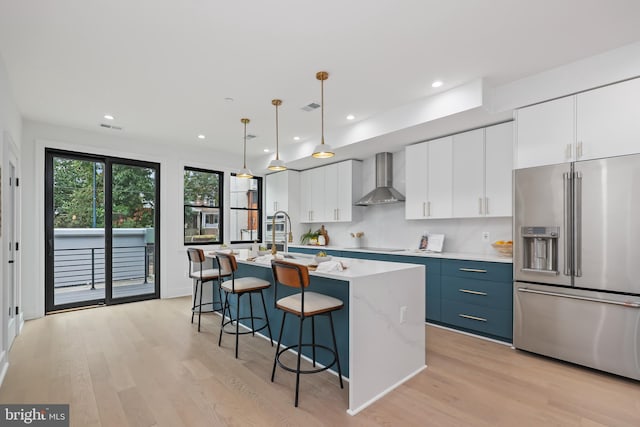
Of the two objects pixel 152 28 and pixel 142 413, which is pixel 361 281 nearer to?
pixel 142 413

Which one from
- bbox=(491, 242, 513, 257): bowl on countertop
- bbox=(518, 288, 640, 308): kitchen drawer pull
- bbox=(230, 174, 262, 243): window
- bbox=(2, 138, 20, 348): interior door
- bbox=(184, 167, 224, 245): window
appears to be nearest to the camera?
bbox=(518, 288, 640, 308): kitchen drawer pull

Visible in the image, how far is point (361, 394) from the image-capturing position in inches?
86.1

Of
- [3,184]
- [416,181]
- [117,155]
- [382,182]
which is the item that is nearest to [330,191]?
[382,182]

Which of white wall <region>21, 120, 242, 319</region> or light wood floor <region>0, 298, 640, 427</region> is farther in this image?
white wall <region>21, 120, 242, 319</region>

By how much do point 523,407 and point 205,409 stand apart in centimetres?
220

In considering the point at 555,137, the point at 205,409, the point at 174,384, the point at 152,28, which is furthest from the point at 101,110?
the point at 555,137

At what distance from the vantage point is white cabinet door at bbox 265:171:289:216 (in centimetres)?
639

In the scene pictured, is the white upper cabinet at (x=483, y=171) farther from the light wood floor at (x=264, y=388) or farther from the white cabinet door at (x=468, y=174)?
the light wood floor at (x=264, y=388)

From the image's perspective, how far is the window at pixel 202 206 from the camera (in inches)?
234

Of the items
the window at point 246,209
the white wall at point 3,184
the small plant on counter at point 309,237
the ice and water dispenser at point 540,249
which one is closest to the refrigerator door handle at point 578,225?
the ice and water dispenser at point 540,249

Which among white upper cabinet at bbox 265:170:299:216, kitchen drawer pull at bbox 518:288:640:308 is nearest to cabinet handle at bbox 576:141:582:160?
kitchen drawer pull at bbox 518:288:640:308

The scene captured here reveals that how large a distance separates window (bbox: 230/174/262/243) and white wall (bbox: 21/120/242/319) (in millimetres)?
266

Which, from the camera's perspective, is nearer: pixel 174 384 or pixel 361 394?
pixel 361 394

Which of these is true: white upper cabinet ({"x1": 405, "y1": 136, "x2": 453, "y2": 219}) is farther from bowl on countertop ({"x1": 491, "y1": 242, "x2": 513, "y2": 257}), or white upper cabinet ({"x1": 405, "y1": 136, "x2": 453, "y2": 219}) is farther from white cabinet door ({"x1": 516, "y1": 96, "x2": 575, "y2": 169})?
white cabinet door ({"x1": 516, "y1": 96, "x2": 575, "y2": 169})
